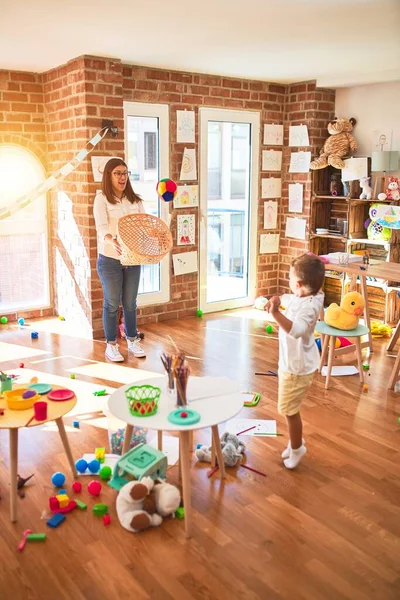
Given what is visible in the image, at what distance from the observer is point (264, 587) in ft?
6.49

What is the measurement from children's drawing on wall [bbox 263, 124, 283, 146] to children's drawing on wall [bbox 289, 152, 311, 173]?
0.66ft

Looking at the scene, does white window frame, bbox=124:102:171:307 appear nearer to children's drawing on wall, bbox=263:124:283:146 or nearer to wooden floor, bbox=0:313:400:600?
children's drawing on wall, bbox=263:124:283:146

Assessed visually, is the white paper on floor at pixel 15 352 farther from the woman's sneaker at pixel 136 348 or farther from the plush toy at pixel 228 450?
the plush toy at pixel 228 450

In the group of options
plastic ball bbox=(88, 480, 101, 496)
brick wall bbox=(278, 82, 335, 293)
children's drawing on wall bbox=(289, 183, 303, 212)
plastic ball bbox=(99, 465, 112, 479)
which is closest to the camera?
plastic ball bbox=(88, 480, 101, 496)

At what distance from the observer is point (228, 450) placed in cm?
278

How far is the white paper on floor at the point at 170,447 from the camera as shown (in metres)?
2.79

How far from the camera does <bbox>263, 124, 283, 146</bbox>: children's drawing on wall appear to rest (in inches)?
229

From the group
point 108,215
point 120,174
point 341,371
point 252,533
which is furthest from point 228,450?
point 120,174

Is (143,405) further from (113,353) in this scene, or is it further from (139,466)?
(113,353)

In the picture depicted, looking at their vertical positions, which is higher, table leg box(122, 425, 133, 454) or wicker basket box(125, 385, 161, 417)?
wicker basket box(125, 385, 161, 417)

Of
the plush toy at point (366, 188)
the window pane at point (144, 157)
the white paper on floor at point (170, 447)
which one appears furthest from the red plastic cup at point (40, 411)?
the plush toy at point (366, 188)

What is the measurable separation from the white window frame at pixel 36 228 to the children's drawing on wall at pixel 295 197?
2390 mm

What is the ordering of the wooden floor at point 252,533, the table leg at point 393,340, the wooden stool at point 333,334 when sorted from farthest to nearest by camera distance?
the table leg at point 393,340, the wooden stool at point 333,334, the wooden floor at point 252,533

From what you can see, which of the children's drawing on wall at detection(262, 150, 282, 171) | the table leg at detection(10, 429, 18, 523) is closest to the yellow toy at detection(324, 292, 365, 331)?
the table leg at detection(10, 429, 18, 523)
